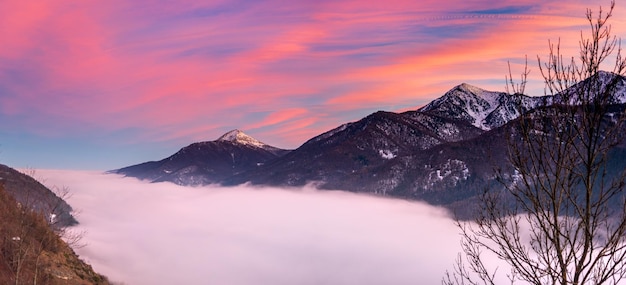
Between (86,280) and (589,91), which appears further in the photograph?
(86,280)

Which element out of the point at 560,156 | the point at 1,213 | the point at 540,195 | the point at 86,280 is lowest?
the point at 86,280

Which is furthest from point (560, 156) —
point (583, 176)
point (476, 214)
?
point (476, 214)

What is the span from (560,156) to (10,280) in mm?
63681

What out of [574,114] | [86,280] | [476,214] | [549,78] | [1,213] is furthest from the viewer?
[86,280]

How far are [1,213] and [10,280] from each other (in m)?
19.1

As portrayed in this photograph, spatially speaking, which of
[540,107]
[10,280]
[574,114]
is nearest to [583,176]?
[574,114]

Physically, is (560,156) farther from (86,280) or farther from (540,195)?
(86,280)

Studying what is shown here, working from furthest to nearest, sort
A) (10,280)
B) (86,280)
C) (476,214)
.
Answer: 1. (86,280)
2. (10,280)
3. (476,214)

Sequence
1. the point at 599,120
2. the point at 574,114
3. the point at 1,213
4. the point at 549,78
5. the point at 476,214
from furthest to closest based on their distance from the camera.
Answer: the point at 1,213
the point at 476,214
the point at 549,78
the point at 574,114
the point at 599,120

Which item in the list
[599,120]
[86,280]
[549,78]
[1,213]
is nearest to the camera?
[599,120]

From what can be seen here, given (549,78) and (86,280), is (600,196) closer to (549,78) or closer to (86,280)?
(549,78)

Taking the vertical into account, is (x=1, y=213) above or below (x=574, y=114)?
below

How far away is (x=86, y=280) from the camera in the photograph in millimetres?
76500

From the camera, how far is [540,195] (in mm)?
11734
